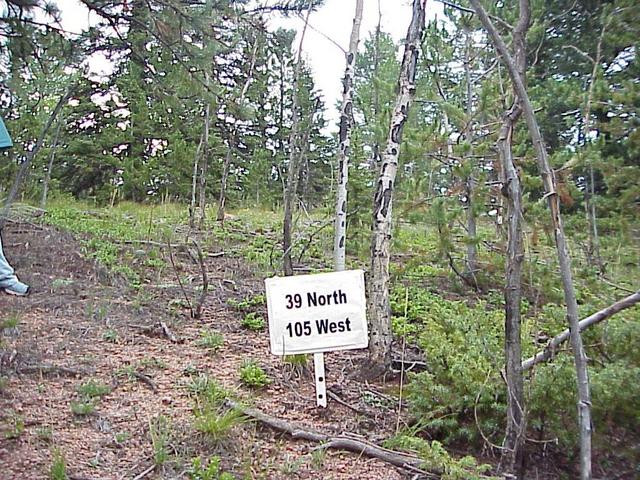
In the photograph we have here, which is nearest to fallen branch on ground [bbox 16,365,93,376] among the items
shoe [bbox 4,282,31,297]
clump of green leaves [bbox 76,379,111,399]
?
clump of green leaves [bbox 76,379,111,399]

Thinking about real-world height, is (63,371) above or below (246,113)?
below

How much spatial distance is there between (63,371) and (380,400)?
2056mm

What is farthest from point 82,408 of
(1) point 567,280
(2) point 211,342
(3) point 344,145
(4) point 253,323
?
(3) point 344,145

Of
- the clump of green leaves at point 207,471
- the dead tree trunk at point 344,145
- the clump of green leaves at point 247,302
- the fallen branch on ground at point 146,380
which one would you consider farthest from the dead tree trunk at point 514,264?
the clump of green leaves at point 247,302

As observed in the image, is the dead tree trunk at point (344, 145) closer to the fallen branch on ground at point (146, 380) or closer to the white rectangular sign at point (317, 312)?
the white rectangular sign at point (317, 312)

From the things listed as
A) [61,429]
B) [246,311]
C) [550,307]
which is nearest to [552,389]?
[550,307]

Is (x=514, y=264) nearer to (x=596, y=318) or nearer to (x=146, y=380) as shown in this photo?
(x=596, y=318)

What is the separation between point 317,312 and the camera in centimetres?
358

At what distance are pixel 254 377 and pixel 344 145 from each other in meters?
2.27

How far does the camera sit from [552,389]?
3.10 meters

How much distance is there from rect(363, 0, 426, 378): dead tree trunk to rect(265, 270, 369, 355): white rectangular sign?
786 millimetres

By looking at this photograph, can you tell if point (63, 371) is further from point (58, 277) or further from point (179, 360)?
point (58, 277)

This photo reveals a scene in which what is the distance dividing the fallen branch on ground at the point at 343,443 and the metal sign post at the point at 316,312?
385 millimetres

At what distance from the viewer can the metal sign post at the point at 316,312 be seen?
3.55 metres
